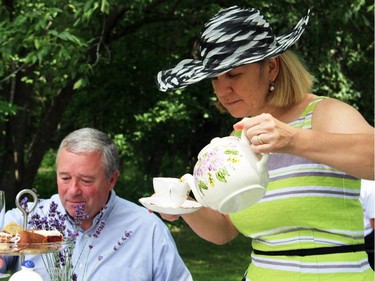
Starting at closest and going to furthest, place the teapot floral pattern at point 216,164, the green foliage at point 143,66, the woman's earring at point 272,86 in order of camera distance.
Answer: the teapot floral pattern at point 216,164 → the woman's earring at point 272,86 → the green foliage at point 143,66

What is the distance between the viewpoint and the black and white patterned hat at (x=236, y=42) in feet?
6.82

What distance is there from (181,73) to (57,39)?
4661 mm

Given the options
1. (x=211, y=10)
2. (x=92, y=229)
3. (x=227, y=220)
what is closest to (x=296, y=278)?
(x=227, y=220)

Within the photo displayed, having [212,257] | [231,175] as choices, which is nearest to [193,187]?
[231,175]

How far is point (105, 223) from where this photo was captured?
9.30ft

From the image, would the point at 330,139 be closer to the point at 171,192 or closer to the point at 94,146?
the point at 171,192

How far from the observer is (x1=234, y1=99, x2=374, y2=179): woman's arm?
5.60 ft

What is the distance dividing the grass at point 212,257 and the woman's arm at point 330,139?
6853 mm

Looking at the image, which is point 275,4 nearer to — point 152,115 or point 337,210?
point 152,115

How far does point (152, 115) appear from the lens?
1080 centimetres

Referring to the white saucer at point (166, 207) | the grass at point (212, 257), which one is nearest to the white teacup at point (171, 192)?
the white saucer at point (166, 207)

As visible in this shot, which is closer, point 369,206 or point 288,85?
point 288,85

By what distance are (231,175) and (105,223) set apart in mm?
A: 1146

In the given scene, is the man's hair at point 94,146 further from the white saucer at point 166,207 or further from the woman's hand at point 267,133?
the woman's hand at point 267,133
